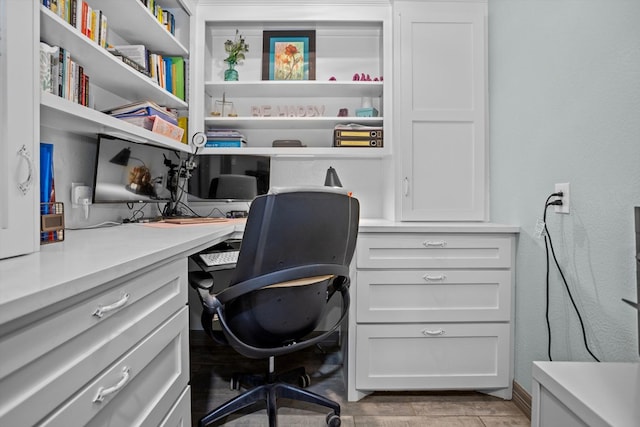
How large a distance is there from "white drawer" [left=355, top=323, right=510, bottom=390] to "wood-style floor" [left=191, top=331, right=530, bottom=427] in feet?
0.29

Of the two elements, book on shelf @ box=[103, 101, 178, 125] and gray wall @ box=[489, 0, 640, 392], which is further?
book on shelf @ box=[103, 101, 178, 125]

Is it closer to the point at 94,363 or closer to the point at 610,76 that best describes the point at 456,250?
the point at 610,76

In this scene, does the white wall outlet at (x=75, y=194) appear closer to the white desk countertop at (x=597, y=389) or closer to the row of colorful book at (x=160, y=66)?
the row of colorful book at (x=160, y=66)

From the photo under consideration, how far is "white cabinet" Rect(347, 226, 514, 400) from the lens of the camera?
1.70m

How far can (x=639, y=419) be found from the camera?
64 centimetres

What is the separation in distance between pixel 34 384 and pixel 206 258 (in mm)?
911

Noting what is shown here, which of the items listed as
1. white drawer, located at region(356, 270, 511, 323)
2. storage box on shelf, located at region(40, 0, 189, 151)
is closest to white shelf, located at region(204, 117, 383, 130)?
storage box on shelf, located at region(40, 0, 189, 151)

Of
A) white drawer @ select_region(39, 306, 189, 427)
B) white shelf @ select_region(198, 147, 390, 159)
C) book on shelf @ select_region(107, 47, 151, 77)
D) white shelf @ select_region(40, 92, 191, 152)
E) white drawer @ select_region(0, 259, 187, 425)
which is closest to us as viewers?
white drawer @ select_region(0, 259, 187, 425)

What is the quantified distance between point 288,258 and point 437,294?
948mm

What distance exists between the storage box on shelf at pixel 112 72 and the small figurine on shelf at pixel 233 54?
0.91 feet

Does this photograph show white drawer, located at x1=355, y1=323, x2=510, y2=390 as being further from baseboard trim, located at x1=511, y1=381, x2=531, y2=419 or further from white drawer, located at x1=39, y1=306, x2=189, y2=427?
white drawer, located at x1=39, y1=306, x2=189, y2=427

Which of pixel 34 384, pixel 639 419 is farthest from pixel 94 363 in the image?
pixel 639 419

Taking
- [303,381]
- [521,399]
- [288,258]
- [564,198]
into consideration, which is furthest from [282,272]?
[521,399]

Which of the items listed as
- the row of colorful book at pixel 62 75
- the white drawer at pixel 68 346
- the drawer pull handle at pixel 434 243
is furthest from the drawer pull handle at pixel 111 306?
the drawer pull handle at pixel 434 243
